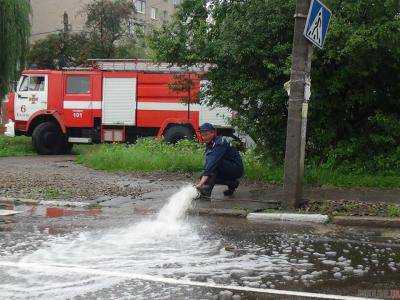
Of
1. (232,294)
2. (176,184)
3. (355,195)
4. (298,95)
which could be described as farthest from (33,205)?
(232,294)

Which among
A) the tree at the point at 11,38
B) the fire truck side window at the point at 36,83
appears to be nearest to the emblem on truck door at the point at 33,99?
the fire truck side window at the point at 36,83

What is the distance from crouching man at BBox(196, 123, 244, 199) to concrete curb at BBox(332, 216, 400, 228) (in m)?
2.36

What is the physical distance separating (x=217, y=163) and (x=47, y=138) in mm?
13081

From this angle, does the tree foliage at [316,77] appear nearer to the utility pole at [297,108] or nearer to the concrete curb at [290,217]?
the utility pole at [297,108]

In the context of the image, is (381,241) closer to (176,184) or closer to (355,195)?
(355,195)

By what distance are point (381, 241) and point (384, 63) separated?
5332 millimetres

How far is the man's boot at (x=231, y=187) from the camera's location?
1120 centimetres

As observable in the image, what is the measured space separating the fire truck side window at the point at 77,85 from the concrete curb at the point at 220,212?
13101 mm

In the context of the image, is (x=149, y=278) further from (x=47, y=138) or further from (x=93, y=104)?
(x=47, y=138)

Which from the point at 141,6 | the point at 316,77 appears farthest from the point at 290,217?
the point at 141,6

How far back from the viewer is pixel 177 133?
20938 mm

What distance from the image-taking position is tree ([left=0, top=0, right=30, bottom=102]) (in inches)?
1025

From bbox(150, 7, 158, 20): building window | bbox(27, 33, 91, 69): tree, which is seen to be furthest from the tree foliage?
bbox(150, 7, 158, 20): building window

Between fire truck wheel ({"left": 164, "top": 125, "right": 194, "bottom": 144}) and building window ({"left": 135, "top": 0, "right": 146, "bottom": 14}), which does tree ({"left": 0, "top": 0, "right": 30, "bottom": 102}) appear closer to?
fire truck wheel ({"left": 164, "top": 125, "right": 194, "bottom": 144})
